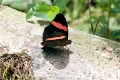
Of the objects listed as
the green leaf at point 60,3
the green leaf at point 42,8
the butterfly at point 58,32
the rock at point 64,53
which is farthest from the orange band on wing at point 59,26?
the green leaf at point 60,3

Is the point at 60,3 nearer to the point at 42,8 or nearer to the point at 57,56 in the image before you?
the point at 42,8

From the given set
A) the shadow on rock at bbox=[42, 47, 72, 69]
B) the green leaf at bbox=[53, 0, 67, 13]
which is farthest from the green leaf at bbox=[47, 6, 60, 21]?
the shadow on rock at bbox=[42, 47, 72, 69]

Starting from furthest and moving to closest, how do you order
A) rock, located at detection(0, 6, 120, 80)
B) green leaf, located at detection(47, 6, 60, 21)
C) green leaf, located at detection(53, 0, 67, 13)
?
1. green leaf, located at detection(53, 0, 67, 13)
2. green leaf, located at detection(47, 6, 60, 21)
3. rock, located at detection(0, 6, 120, 80)

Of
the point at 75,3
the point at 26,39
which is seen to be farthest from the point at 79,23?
the point at 26,39

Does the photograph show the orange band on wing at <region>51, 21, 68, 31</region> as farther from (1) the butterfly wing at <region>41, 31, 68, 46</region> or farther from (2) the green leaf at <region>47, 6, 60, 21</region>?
(2) the green leaf at <region>47, 6, 60, 21</region>

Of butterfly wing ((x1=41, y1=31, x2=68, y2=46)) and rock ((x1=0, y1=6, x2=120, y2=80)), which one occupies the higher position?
butterfly wing ((x1=41, y1=31, x2=68, y2=46))

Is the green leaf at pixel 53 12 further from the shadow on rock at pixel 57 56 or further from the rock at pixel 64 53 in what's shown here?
the shadow on rock at pixel 57 56

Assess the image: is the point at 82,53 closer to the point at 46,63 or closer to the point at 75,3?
the point at 46,63
